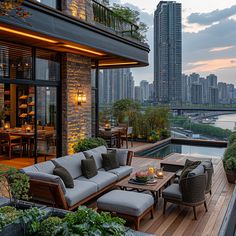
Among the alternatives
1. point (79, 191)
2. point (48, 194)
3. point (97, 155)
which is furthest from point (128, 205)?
point (97, 155)

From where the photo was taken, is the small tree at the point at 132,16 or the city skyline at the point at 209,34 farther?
the city skyline at the point at 209,34

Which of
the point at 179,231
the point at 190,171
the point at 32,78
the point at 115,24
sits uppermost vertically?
the point at 115,24

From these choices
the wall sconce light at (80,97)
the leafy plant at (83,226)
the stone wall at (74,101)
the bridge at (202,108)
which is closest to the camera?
the leafy plant at (83,226)

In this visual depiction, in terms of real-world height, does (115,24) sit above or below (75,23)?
above

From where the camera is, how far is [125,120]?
13.8 metres

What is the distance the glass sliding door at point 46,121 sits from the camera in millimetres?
7711

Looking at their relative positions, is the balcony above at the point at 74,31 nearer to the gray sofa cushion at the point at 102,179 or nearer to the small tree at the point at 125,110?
the gray sofa cushion at the point at 102,179

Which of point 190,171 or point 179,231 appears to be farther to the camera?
point 190,171

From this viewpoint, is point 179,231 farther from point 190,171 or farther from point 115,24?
point 115,24

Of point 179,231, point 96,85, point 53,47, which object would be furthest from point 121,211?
point 96,85

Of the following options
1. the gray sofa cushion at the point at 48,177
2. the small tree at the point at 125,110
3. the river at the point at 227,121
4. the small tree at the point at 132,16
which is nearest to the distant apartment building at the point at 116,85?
the small tree at the point at 125,110

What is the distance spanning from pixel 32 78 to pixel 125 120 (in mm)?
7246

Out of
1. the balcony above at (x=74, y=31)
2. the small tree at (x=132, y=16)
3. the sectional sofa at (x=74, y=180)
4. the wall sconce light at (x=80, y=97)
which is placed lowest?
the sectional sofa at (x=74, y=180)

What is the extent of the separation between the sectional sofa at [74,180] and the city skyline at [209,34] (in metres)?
8.66
